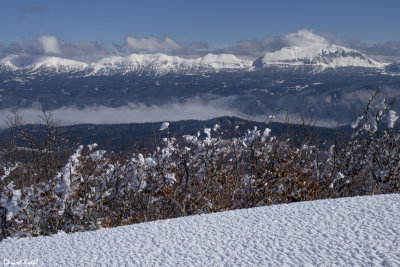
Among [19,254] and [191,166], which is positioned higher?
[191,166]

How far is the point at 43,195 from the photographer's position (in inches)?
374

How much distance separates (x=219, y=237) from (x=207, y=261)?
3.16 feet

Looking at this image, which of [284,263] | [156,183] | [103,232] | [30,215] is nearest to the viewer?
[284,263]

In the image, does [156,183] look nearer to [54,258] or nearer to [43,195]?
[43,195]

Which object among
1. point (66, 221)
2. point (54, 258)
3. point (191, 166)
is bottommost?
point (66, 221)

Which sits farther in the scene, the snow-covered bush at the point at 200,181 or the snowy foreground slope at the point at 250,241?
the snow-covered bush at the point at 200,181

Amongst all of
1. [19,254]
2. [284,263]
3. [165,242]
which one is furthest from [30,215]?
[284,263]

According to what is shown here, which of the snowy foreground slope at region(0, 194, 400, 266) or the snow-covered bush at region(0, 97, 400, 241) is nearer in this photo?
the snowy foreground slope at region(0, 194, 400, 266)

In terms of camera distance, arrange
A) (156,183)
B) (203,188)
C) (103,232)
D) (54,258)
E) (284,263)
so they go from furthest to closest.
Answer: (203,188) → (156,183) → (103,232) → (54,258) → (284,263)

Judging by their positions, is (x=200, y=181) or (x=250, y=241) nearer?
(x=250, y=241)

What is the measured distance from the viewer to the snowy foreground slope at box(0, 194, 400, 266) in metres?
5.75

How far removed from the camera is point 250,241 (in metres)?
6.45

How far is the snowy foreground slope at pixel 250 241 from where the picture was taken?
5754mm

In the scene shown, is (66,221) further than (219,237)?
Yes
